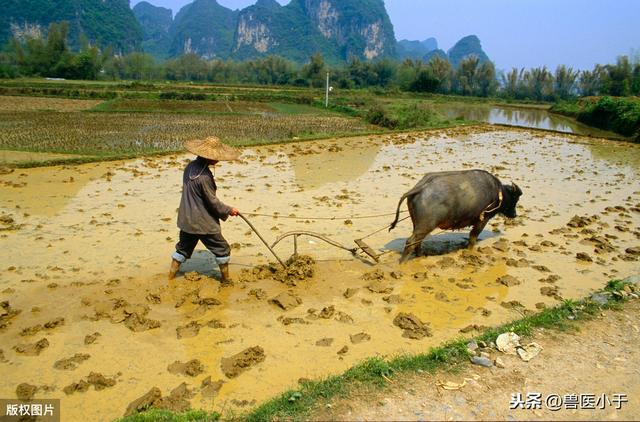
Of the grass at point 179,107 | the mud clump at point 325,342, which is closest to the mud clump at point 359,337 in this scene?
the mud clump at point 325,342

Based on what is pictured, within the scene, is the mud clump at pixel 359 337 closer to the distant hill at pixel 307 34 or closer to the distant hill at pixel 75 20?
the distant hill at pixel 75 20

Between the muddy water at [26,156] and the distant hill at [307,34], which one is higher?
the distant hill at [307,34]

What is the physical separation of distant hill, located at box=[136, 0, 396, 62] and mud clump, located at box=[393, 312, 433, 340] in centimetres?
14694

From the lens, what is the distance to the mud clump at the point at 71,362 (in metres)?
3.62

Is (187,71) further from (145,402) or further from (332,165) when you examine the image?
(145,402)

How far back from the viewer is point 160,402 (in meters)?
3.21

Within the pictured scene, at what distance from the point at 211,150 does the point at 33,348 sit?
2.47 metres

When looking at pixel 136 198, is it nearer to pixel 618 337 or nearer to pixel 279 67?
pixel 618 337

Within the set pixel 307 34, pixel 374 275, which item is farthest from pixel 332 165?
pixel 307 34

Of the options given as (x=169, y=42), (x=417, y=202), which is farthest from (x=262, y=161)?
(x=169, y=42)

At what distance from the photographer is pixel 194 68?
70.6 m

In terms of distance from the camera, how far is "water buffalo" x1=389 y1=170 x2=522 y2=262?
18.2ft

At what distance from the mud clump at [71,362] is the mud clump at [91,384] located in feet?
0.79

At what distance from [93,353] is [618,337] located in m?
4.74
